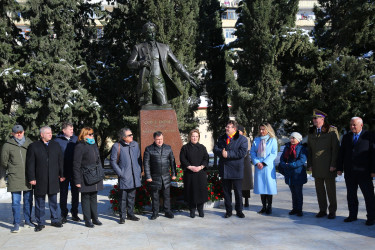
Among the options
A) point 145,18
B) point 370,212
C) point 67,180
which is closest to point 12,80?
point 145,18

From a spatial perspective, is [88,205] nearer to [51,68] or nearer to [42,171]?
[42,171]

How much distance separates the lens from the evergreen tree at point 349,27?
15.5 metres

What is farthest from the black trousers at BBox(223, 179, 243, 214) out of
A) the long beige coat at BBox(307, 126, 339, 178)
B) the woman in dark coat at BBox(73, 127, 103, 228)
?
the woman in dark coat at BBox(73, 127, 103, 228)

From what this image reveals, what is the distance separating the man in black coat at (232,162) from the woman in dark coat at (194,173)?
32 centimetres

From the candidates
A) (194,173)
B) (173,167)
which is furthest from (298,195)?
(173,167)

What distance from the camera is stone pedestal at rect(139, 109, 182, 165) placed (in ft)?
26.1

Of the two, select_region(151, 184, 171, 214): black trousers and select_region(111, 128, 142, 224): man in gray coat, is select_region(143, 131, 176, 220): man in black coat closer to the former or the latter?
select_region(151, 184, 171, 214): black trousers

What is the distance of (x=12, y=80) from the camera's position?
14.7m

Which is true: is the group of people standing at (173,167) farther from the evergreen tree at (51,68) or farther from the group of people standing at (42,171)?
the evergreen tree at (51,68)

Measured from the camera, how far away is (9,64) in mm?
15250

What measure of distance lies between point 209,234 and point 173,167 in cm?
156

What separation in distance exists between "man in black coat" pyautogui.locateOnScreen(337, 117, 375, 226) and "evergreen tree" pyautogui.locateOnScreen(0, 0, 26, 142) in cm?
1181

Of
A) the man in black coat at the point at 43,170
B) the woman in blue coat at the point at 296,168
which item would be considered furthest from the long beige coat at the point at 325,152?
the man in black coat at the point at 43,170

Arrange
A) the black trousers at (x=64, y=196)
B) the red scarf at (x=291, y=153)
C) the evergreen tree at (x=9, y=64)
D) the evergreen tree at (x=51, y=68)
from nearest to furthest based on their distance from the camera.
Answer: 1. the black trousers at (x=64, y=196)
2. the red scarf at (x=291, y=153)
3. the evergreen tree at (x=9, y=64)
4. the evergreen tree at (x=51, y=68)
